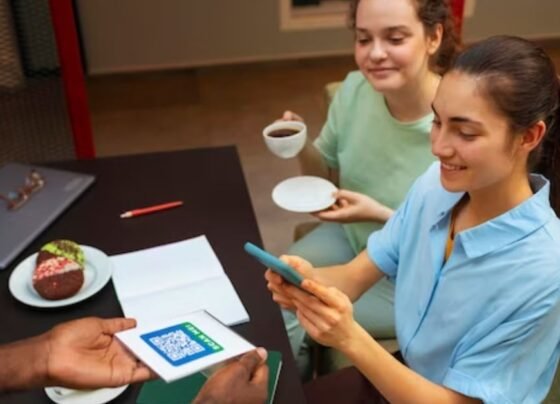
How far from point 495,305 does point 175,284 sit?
1.97 ft

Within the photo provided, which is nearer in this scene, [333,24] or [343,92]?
[343,92]

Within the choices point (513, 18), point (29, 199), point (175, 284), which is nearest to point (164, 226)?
point (175, 284)

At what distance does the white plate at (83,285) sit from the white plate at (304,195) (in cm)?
44

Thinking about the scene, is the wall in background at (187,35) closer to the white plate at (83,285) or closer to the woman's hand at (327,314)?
the white plate at (83,285)

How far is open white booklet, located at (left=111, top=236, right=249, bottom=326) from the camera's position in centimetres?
123

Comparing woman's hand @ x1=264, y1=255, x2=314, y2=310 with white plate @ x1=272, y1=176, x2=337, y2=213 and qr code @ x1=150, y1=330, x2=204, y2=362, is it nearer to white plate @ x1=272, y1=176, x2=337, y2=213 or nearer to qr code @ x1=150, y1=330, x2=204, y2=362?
qr code @ x1=150, y1=330, x2=204, y2=362

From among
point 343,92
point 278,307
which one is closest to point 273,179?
point 343,92

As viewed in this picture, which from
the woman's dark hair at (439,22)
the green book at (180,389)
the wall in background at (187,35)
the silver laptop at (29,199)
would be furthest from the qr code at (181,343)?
the wall in background at (187,35)

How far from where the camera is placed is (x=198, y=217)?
5.00 ft

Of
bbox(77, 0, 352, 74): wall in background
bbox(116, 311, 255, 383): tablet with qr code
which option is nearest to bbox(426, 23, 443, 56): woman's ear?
bbox(116, 311, 255, 383): tablet with qr code

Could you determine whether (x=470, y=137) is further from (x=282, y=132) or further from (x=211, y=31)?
(x=211, y=31)

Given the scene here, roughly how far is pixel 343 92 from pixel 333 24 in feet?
7.90

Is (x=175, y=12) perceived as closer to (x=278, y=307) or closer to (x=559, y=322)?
(x=278, y=307)

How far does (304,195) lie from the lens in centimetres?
164
